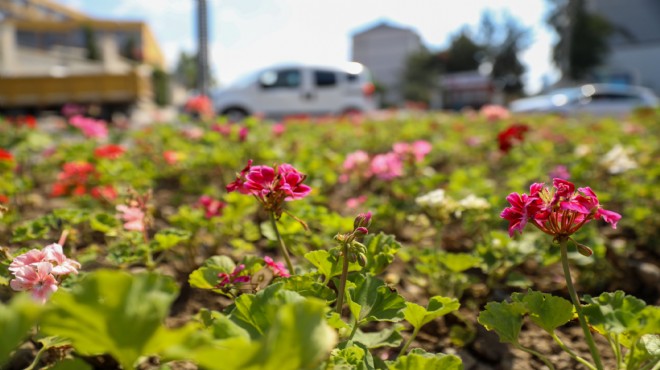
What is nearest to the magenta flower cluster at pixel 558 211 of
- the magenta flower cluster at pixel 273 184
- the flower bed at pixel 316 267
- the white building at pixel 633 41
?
the flower bed at pixel 316 267

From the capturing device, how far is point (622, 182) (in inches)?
136

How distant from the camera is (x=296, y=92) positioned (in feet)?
50.7

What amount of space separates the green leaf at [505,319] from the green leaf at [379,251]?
0.94 feet

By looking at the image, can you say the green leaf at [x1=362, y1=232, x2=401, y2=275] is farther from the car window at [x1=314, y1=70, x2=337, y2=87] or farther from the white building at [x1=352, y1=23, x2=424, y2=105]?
the white building at [x1=352, y1=23, x2=424, y2=105]

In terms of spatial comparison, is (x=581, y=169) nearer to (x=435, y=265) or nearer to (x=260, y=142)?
(x=435, y=265)

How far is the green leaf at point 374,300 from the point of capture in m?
1.26

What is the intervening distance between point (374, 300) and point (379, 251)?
28cm

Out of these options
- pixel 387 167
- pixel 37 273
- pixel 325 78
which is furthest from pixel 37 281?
pixel 325 78

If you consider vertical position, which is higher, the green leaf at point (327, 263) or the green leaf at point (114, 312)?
the green leaf at point (114, 312)

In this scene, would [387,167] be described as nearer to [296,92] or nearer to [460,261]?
[460,261]

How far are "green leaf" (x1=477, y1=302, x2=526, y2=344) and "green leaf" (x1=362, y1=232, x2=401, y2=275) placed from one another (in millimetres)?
286

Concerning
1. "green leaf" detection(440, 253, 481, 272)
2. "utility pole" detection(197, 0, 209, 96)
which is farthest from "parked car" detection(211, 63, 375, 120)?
"green leaf" detection(440, 253, 481, 272)

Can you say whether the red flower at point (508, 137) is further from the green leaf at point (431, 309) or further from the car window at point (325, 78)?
the car window at point (325, 78)

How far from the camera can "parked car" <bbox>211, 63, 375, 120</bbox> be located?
14.9m
